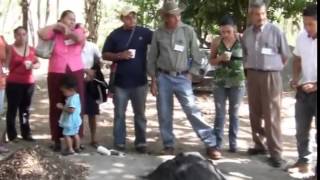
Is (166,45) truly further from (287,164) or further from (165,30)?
(287,164)

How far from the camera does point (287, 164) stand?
22.5 ft

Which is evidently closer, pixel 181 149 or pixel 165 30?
pixel 165 30

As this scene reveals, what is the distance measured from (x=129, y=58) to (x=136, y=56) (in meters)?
0.10

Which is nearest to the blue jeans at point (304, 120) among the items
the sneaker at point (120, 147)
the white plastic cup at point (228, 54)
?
the white plastic cup at point (228, 54)

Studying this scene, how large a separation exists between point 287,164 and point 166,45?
193cm

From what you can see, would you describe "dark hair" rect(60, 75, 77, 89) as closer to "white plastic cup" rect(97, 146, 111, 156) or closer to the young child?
the young child

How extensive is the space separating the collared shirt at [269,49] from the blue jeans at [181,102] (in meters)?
0.85

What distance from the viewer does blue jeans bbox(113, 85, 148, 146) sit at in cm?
718

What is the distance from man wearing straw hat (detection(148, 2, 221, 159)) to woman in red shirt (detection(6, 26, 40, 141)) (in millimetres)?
1568

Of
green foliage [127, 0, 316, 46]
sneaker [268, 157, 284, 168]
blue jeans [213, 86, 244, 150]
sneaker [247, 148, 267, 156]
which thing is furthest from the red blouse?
green foliage [127, 0, 316, 46]

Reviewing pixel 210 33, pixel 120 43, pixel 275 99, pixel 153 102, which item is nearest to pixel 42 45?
pixel 120 43

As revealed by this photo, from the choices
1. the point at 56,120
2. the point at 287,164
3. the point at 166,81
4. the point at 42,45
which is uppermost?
the point at 42,45

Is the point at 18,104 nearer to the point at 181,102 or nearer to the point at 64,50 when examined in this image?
the point at 64,50

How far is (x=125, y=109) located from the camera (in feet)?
24.0
